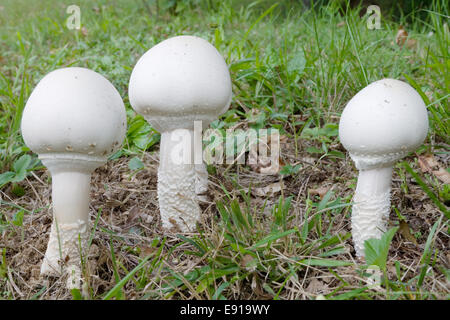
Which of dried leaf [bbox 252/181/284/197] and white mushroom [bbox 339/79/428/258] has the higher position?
white mushroom [bbox 339/79/428/258]

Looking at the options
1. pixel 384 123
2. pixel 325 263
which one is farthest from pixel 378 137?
pixel 325 263

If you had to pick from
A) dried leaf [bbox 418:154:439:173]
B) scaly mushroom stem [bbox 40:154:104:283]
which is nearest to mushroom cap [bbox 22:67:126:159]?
scaly mushroom stem [bbox 40:154:104:283]

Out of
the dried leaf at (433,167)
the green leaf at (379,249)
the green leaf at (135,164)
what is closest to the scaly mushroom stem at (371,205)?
the green leaf at (379,249)

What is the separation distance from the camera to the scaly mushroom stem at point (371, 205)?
1.88 metres

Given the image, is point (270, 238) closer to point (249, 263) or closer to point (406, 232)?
point (249, 263)

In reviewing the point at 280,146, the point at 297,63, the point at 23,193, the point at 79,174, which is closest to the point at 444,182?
the point at 280,146

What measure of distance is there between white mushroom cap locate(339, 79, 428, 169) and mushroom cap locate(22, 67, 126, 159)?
108 cm

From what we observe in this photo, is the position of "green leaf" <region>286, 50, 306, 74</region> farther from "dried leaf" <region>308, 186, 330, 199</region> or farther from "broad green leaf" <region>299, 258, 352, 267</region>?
"broad green leaf" <region>299, 258, 352, 267</region>

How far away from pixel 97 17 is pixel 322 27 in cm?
352

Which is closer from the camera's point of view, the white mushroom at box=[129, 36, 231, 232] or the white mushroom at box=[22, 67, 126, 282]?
the white mushroom at box=[22, 67, 126, 282]

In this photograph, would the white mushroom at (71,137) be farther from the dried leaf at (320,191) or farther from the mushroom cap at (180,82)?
the dried leaf at (320,191)

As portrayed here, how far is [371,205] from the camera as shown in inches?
74.4

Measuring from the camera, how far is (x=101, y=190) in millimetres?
2637

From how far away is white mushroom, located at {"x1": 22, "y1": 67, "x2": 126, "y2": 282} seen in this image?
1.67 m
